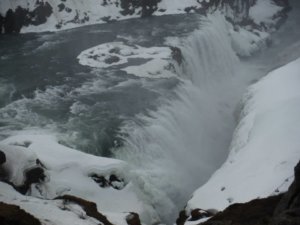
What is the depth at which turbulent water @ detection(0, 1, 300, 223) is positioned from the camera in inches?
570

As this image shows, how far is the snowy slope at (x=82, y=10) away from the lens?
88.1 feet

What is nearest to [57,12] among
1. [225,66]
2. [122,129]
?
[225,66]

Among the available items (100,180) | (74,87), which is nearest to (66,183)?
(100,180)

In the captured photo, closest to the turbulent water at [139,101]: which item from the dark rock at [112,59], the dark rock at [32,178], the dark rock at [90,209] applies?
the dark rock at [112,59]

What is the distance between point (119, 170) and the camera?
38.2 ft

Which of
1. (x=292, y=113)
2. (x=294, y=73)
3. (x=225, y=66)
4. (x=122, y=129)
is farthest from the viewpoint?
(x=225, y=66)

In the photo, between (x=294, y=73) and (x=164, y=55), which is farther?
(x=164, y=55)

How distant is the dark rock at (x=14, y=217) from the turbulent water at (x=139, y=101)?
19.1 ft

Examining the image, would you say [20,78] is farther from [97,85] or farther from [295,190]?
[295,190]

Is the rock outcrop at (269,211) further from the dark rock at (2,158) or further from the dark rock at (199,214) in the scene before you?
the dark rock at (2,158)

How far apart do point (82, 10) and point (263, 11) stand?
18.5 m

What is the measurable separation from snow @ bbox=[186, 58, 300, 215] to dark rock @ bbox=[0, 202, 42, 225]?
4.65 metres

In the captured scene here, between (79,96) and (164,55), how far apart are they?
20.6 ft

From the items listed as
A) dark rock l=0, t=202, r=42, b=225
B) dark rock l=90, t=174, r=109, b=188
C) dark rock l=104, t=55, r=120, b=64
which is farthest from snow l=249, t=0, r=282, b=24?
dark rock l=0, t=202, r=42, b=225
